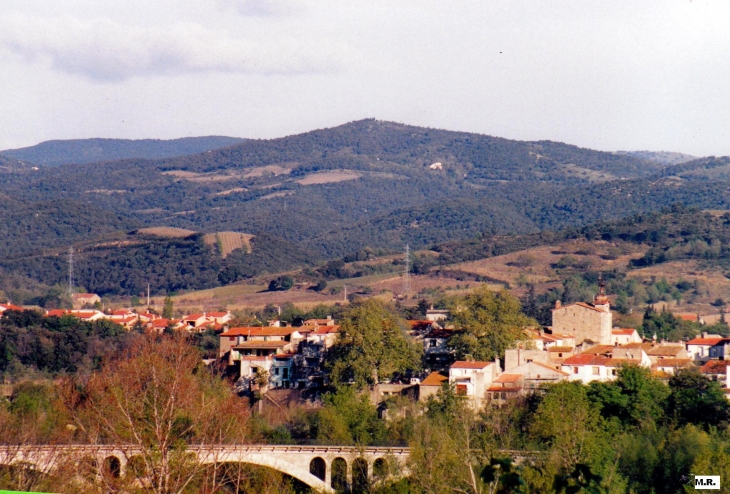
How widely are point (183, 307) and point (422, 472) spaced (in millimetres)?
67974

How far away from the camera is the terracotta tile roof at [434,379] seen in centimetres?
4584

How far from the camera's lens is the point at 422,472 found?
1281 inches

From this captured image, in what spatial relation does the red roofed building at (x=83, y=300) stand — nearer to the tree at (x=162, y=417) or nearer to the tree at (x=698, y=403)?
the tree at (x=162, y=417)

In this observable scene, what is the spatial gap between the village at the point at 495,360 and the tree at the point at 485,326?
53 cm

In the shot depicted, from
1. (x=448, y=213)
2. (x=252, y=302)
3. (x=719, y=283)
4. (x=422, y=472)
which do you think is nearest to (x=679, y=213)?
(x=719, y=283)

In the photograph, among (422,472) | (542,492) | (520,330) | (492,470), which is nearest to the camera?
(492,470)

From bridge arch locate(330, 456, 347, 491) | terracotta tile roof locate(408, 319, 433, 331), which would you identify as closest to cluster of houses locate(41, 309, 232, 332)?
terracotta tile roof locate(408, 319, 433, 331)

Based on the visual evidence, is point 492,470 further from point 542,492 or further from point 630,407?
point 630,407

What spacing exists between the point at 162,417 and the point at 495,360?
2499 cm

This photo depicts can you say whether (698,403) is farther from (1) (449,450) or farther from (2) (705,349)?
(2) (705,349)

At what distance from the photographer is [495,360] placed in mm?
47688

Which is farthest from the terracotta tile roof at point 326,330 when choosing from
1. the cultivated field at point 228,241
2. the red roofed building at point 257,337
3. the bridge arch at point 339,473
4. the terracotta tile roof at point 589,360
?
the cultivated field at point 228,241

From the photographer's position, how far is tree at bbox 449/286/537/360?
1916 inches

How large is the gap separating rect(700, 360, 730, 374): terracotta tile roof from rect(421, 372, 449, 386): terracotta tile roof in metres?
9.22
